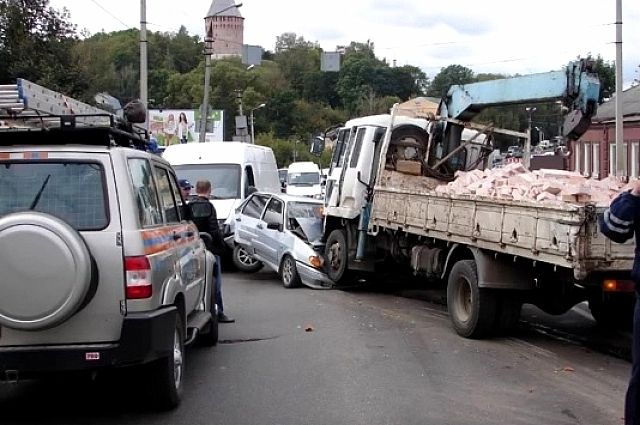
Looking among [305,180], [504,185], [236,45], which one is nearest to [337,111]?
[236,45]

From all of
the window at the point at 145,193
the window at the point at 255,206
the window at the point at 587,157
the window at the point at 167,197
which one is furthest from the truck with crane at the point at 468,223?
the window at the point at 587,157

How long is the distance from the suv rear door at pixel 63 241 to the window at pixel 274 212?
379 inches

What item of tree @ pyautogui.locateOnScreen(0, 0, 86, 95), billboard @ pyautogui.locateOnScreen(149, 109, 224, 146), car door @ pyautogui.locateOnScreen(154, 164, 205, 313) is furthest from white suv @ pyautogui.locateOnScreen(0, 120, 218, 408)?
billboard @ pyautogui.locateOnScreen(149, 109, 224, 146)

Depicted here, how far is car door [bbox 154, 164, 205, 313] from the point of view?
23.1 feet

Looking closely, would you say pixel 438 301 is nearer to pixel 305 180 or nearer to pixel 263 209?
pixel 263 209

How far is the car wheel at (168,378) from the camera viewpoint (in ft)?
21.1

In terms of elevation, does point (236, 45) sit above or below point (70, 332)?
above

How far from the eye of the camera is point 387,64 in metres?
81.8

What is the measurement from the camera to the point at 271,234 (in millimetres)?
15734

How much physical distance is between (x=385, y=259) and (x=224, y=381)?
6.93 metres

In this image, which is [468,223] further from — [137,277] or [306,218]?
[306,218]

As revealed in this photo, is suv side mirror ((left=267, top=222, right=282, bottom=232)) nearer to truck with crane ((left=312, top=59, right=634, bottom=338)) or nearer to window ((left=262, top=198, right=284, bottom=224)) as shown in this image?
window ((left=262, top=198, right=284, bottom=224))

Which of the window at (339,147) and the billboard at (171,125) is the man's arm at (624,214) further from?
the billboard at (171,125)

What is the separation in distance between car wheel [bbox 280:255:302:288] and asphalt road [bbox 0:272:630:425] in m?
3.85
